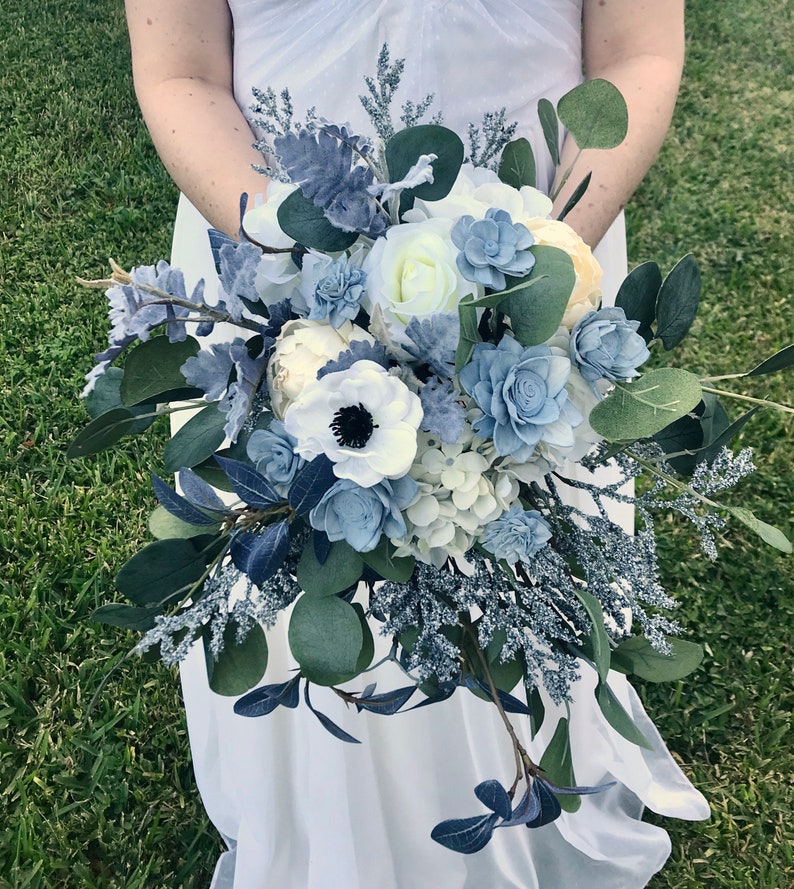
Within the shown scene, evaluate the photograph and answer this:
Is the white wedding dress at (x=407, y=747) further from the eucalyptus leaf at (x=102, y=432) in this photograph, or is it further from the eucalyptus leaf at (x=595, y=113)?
the eucalyptus leaf at (x=102, y=432)

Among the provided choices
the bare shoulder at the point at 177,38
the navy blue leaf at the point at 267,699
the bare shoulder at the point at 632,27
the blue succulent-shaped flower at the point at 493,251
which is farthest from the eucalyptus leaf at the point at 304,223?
the bare shoulder at the point at 632,27

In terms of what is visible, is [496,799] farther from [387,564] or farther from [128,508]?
[128,508]

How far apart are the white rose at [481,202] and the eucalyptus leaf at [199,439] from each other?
0.26 meters

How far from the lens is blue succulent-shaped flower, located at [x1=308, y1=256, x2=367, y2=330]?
67 cm

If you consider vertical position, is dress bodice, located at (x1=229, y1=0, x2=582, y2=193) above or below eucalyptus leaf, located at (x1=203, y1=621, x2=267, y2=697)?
above

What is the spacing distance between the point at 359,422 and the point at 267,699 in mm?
371

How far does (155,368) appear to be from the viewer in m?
0.73

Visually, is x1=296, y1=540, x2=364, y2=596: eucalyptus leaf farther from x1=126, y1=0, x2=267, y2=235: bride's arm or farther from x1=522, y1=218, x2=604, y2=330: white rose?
x1=126, y1=0, x2=267, y2=235: bride's arm

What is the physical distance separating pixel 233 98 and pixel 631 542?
1.07 meters

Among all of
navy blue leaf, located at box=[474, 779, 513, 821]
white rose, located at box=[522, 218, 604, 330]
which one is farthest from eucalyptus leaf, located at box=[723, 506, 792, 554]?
navy blue leaf, located at box=[474, 779, 513, 821]

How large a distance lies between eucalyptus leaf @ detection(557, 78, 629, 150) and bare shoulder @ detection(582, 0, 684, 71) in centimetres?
70

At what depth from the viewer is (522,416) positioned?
0.65m

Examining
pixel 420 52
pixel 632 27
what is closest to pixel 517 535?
pixel 420 52

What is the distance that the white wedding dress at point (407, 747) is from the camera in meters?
1.32
